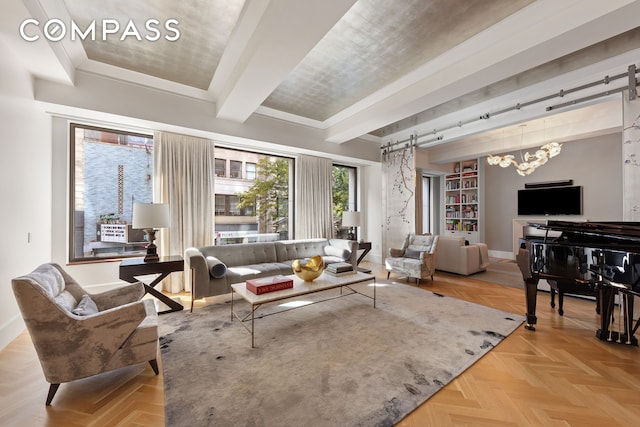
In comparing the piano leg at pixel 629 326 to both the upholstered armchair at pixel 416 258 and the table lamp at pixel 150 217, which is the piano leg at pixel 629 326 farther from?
the table lamp at pixel 150 217

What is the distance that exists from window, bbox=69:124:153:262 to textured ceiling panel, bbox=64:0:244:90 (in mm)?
1219

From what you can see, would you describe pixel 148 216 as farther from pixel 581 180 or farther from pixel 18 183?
pixel 581 180

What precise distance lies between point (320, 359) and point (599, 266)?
2486 millimetres

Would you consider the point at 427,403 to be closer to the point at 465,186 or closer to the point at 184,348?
the point at 184,348

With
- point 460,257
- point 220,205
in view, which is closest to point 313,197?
point 220,205

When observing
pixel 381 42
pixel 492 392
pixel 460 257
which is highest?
pixel 381 42

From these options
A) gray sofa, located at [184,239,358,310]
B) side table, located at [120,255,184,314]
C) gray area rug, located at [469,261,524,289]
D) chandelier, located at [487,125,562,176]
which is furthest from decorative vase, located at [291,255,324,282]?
chandelier, located at [487,125,562,176]

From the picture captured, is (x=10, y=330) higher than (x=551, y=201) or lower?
lower

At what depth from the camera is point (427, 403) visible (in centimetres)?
165

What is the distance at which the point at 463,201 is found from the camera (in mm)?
7891

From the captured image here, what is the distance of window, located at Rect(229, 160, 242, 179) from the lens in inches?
194

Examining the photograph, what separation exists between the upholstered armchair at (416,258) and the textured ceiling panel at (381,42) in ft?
9.10

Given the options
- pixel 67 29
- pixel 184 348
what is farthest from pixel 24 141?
pixel 184 348

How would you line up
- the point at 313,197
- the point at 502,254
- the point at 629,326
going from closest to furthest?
1. the point at 629,326
2. the point at 313,197
3. the point at 502,254
